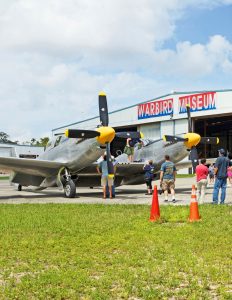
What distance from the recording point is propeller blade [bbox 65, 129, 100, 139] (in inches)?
623

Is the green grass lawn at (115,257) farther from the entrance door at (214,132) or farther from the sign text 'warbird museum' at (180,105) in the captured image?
the entrance door at (214,132)

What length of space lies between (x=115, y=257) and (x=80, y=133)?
33.3ft

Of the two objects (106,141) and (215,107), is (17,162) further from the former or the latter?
(215,107)

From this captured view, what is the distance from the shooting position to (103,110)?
57.0 feet

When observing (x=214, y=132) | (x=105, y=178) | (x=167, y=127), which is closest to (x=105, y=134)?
(x=105, y=178)

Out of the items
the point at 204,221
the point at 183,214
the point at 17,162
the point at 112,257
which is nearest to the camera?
the point at 112,257

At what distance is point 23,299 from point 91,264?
1.61 meters

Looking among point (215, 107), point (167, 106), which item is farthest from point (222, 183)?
point (167, 106)

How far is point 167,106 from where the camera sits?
4791cm

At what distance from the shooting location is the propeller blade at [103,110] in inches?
677

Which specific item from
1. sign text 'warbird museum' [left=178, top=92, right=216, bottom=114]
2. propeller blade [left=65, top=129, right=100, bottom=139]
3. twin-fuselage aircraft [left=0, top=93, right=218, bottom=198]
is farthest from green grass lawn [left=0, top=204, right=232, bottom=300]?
sign text 'warbird museum' [left=178, top=92, right=216, bottom=114]

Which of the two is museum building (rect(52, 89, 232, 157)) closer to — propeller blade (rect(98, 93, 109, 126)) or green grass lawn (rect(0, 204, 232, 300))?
propeller blade (rect(98, 93, 109, 126))

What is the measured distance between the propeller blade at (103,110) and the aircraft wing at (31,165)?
265cm

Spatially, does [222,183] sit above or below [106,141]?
below
